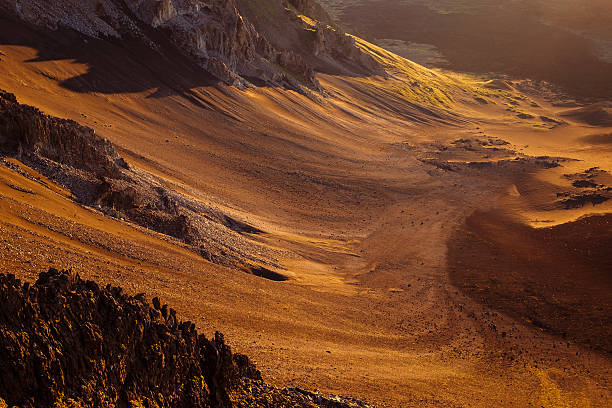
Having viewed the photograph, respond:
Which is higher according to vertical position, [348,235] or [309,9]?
[309,9]

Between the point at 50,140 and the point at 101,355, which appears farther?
the point at 50,140

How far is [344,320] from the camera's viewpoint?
19859 mm

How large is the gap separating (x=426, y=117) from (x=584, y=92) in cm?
5452

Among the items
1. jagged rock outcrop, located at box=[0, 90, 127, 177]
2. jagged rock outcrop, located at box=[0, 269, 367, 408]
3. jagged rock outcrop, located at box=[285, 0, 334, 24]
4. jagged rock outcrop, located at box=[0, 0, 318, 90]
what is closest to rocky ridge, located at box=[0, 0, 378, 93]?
jagged rock outcrop, located at box=[0, 0, 318, 90]

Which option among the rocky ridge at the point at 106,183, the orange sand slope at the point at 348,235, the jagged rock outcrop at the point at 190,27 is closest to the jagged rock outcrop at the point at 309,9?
the orange sand slope at the point at 348,235

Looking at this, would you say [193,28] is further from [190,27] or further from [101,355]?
[101,355]

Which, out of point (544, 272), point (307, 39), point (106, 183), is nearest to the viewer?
point (106, 183)

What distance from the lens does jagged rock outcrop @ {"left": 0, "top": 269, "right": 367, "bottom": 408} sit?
7.56 m

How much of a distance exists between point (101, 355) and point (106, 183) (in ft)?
40.6

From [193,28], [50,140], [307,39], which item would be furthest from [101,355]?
[307,39]

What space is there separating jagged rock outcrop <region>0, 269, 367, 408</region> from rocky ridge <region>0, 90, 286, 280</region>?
9.90m

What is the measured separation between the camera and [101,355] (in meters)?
8.57

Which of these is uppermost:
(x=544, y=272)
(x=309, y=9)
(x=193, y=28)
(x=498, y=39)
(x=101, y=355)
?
(x=498, y=39)

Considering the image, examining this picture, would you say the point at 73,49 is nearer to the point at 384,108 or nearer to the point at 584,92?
the point at 384,108
